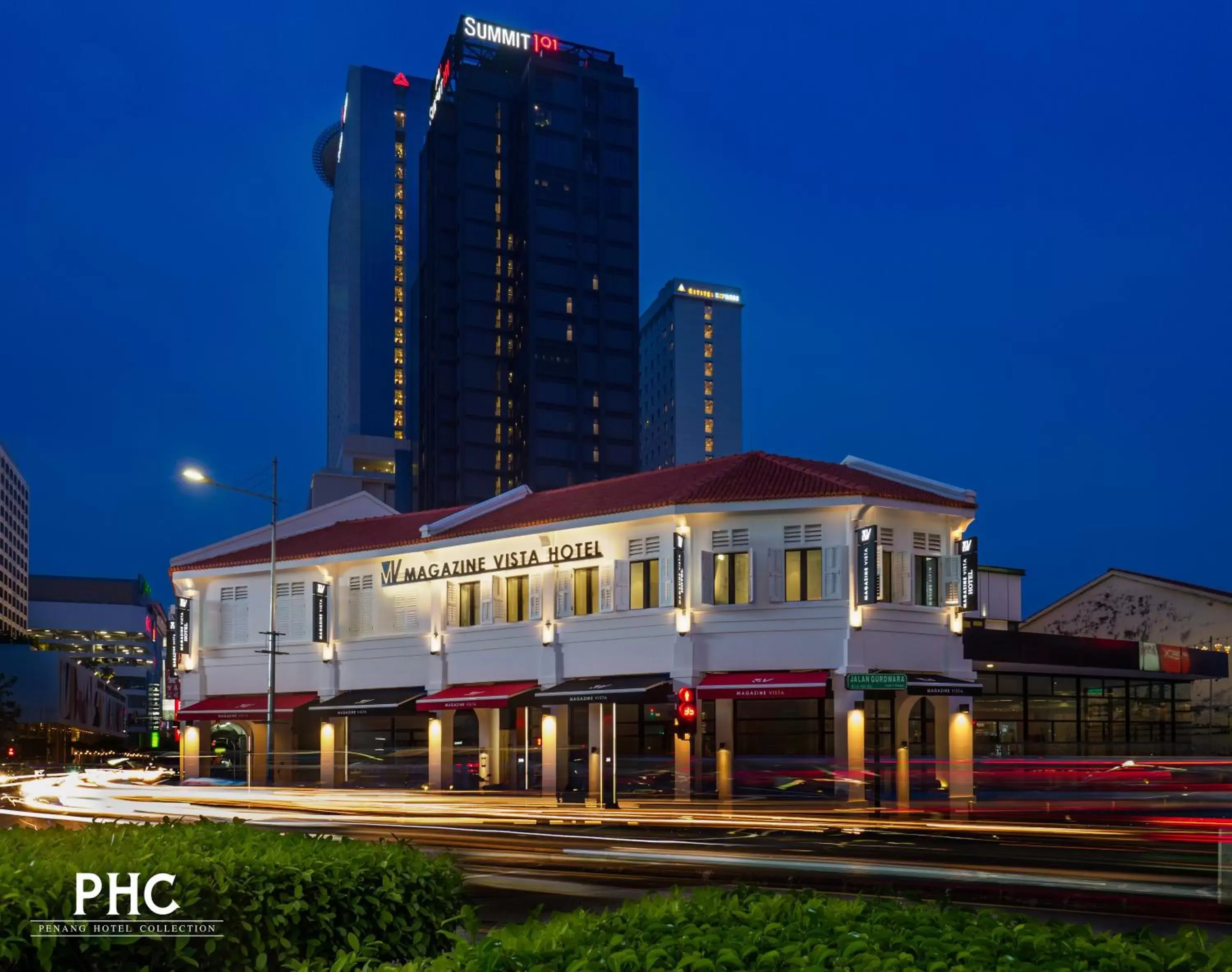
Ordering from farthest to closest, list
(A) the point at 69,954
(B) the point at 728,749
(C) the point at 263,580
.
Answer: (C) the point at 263,580 < (B) the point at 728,749 < (A) the point at 69,954

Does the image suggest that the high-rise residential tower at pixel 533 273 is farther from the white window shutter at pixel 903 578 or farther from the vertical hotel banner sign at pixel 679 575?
the white window shutter at pixel 903 578

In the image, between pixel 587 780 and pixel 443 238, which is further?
pixel 443 238

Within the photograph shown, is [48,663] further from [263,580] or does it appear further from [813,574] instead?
[813,574]

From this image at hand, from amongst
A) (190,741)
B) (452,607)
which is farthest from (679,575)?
(190,741)

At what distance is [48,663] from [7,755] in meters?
18.8

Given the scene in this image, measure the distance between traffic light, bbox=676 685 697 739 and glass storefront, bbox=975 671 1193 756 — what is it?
24.8m

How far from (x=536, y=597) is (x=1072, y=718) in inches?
925

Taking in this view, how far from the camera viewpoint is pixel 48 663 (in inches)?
5620

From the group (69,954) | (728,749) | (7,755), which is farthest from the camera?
Result: (7,755)

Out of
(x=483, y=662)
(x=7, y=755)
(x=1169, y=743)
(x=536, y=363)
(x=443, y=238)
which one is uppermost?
(x=443, y=238)

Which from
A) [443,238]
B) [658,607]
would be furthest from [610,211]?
[658,607]

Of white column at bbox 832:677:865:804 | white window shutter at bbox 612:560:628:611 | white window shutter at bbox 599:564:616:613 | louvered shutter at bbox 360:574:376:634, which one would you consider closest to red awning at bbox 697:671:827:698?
white column at bbox 832:677:865:804

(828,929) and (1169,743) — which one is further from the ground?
(828,929)

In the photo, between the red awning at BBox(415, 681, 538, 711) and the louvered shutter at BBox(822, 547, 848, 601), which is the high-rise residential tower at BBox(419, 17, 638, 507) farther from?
the louvered shutter at BBox(822, 547, 848, 601)
